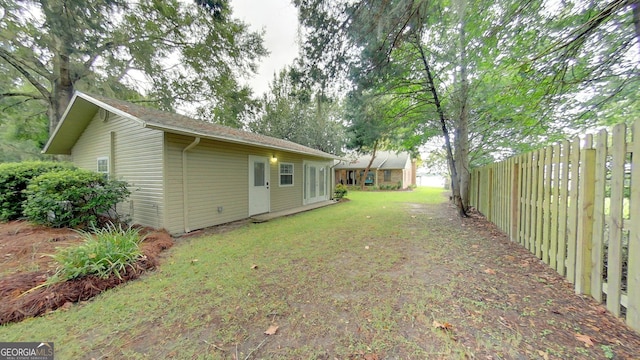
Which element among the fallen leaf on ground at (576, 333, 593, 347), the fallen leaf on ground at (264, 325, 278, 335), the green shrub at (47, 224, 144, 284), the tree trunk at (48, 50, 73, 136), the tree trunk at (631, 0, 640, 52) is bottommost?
the fallen leaf on ground at (264, 325, 278, 335)

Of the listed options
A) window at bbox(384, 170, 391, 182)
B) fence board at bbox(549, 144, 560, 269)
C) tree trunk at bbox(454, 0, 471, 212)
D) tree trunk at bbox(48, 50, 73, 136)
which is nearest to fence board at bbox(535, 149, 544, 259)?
fence board at bbox(549, 144, 560, 269)

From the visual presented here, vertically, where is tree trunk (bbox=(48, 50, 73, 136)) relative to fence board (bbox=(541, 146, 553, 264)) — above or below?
above

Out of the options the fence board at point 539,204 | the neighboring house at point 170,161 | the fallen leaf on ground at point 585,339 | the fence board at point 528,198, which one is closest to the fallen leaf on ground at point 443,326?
the fallen leaf on ground at point 585,339

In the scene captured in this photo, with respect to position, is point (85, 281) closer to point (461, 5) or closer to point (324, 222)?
point (324, 222)

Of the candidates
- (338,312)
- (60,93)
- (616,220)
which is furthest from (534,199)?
(60,93)

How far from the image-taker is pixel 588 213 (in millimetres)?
2570

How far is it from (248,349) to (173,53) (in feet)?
40.8

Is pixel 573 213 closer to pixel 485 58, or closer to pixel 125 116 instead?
pixel 485 58

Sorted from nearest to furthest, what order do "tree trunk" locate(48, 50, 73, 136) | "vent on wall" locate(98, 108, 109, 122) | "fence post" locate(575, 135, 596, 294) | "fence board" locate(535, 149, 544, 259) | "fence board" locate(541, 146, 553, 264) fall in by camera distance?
"fence post" locate(575, 135, 596, 294) < "fence board" locate(541, 146, 553, 264) < "fence board" locate(535, 149, 544, 259) < "vent on wall" locate(98, 108, 109, 122) < "tree trunk" locate(48, 50, 73, 136)

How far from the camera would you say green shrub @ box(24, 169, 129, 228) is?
5234 millimetres

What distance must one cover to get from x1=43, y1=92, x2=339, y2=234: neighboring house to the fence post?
6748 millimetres

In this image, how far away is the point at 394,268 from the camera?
3648 mm

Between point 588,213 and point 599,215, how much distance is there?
0.16 meters

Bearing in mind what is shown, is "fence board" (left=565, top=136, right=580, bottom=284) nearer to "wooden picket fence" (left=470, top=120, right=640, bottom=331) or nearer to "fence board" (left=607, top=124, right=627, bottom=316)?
"wooden picket fence" (left=470, top=120, right=640, bottom=331)
